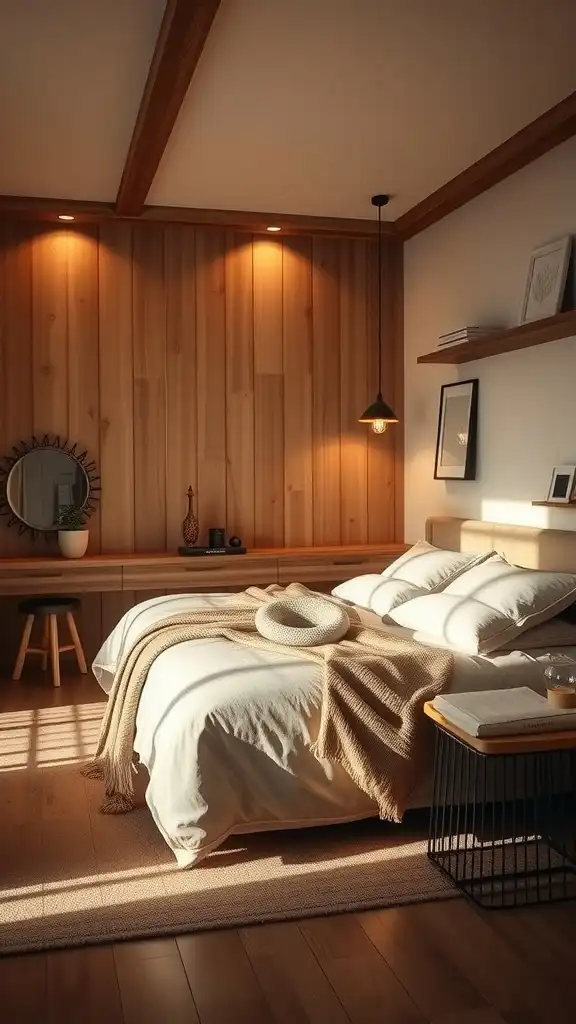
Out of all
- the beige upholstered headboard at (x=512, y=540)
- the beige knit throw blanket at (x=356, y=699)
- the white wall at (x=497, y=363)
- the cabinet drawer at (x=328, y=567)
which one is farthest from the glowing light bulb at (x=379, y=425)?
the beige knit throw blanket at (x=356, y=699)

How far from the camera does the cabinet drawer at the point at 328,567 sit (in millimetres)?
5168

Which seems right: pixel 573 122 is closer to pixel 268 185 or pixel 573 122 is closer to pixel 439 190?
pixel 439 190

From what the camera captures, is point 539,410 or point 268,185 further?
point 268,185

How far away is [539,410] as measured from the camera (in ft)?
13.8

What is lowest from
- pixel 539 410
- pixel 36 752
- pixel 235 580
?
pixel 36 752

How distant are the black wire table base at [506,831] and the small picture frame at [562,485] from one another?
124cm

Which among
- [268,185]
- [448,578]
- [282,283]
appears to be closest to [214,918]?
[448,578]

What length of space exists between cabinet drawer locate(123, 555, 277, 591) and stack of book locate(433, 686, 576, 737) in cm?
255

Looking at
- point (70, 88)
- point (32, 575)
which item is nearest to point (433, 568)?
point (32, 575)

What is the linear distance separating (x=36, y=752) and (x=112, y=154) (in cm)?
267

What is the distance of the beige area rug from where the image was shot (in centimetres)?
231

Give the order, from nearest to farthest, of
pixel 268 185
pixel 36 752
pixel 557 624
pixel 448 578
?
1. pixel 557 624
2. pixel 36 752
3. pixel 448 578
4. pixel 268 185

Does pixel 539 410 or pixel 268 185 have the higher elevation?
pixel 268 185

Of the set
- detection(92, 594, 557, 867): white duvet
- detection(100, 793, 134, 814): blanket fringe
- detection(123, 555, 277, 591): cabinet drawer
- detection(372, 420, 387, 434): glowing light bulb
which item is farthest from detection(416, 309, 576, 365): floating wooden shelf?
detection(100, 793, 134, 814): blanket fringe
